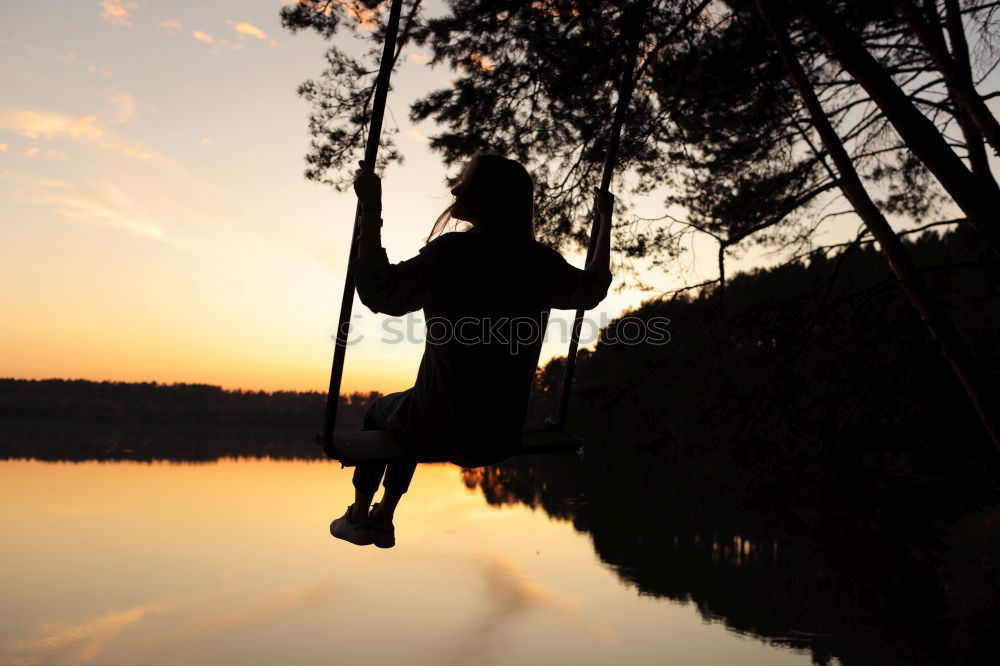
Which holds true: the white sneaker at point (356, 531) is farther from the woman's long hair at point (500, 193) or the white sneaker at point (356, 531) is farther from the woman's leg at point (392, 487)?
the woman's long hair at point (500, 193)

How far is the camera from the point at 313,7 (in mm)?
4875

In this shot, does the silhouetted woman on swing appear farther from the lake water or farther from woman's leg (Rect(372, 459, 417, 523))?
the lake water

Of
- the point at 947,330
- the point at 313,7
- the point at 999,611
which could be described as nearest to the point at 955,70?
the point at 947,330

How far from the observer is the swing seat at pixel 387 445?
78.2 inches

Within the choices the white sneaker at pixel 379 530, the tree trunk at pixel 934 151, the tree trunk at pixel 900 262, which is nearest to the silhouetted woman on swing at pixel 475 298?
the white sneaker at pixel 379 530

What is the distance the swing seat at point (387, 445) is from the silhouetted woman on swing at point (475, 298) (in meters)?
0.04

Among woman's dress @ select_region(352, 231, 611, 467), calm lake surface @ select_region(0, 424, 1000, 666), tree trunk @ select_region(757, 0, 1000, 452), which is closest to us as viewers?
woman's dress @ select_region(352, 231, 611, 467)

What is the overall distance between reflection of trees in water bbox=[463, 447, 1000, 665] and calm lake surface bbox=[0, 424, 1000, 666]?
0.10 metres

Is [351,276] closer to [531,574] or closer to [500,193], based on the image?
[500,193]

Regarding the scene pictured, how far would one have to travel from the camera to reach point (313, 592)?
4350cm

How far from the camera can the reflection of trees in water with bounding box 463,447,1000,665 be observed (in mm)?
15875

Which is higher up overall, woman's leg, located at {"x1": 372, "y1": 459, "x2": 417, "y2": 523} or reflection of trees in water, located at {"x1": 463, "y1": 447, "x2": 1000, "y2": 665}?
woman's leg, located at {"x1": 372, "y1": 459, "x2": 417, "y2": 523}

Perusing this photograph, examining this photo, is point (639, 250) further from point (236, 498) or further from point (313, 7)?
point (236, 498)

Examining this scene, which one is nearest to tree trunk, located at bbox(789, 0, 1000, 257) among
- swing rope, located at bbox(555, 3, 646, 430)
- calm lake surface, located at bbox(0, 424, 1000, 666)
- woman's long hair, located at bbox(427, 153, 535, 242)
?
swing rope, located at bbox(555, 3, 646, 430)
